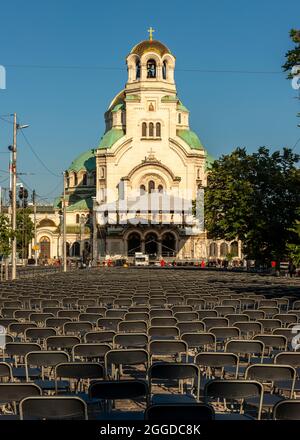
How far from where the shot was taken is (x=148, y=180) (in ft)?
313

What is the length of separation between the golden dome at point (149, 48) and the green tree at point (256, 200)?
41237 millimetres

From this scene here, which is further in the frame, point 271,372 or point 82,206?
point 82,206

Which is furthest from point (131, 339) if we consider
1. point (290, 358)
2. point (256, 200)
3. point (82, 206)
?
point (82, 206)

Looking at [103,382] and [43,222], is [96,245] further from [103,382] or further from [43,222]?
[103,382]

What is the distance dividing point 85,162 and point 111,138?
16034mm

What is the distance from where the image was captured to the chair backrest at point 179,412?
20.0 feet

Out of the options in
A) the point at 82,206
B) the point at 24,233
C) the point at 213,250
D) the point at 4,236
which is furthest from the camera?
the point at 82,206

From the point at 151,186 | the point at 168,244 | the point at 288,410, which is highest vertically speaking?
the point at 151,186

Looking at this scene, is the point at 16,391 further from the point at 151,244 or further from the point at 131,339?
the point at 151,244

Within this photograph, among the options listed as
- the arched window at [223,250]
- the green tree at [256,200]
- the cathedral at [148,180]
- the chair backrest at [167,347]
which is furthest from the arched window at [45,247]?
the chair backrest at [167,347]

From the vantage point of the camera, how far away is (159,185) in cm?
9562

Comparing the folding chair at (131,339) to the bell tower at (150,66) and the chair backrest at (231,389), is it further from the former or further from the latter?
the bell tower at (150,66)

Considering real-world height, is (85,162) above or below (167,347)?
above
